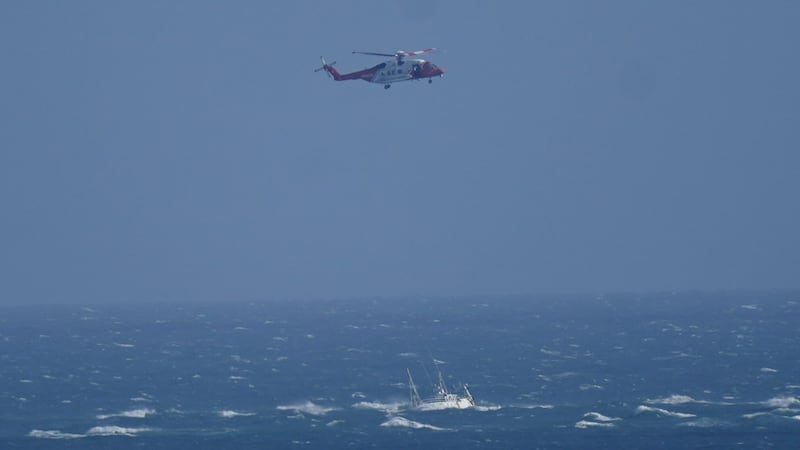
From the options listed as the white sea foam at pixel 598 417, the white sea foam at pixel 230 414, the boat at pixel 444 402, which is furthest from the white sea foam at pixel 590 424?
the white sea foam at pixel 230 414

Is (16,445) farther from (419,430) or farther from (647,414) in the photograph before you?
(647,414)

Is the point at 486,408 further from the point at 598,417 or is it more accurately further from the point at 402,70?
the point at 402,70

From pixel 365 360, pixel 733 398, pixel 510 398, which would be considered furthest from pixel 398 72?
pixel 365 360

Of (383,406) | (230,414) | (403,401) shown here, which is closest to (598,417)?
(383,406)

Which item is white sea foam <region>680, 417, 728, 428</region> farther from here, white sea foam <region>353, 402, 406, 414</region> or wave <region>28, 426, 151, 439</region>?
wave <region>28, 426, 151, 439</region>

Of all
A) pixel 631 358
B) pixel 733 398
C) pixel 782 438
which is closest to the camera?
pixel 782 438

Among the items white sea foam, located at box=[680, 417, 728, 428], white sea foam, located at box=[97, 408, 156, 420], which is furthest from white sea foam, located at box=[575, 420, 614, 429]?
white sea foam, located at box=[97, 408, 156, 420]
